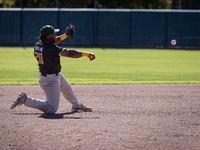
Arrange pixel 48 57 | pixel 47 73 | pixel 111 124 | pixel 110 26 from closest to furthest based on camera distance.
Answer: pixel 111 124 < pixel 48 57 < pixel 47 73 < pixel 110 26

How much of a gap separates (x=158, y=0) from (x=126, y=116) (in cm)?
3801

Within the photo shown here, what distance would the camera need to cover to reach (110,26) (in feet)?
90.8

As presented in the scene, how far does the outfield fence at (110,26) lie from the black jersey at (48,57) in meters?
21.7

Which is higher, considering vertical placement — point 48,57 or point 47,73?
point 48,57

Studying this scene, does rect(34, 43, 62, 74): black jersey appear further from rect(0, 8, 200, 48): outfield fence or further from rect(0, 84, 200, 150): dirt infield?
rect(0, 8, 200, 48): outfield fence

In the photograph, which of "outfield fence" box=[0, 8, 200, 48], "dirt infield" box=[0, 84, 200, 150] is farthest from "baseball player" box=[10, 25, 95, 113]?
"outfield fence" box=[0, 8, 200, 48]

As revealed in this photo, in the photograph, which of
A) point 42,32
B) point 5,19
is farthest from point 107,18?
point 42,32

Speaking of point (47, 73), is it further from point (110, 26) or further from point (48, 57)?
point (110, 26)

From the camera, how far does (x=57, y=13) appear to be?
27469 millimetres

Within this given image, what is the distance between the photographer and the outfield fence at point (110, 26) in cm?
2711

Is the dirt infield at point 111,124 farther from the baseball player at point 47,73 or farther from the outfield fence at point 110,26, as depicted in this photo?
the outfield fence at point 110,26

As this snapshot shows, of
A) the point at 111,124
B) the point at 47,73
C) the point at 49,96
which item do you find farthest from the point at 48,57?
the point at 111,124

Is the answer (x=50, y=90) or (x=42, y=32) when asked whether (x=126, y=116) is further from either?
(x=42, y=32)

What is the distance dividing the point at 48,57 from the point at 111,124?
1.83 m
